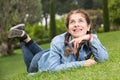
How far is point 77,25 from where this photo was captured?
15.4ft

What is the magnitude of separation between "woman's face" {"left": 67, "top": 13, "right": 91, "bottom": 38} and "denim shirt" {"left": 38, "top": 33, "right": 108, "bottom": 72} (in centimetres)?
13

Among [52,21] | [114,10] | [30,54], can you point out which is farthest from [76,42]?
[114,10]

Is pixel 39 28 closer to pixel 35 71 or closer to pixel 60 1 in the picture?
pixel 60 1

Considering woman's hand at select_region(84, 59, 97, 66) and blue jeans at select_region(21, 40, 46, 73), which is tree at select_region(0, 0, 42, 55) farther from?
woman's hand at select_region(84, 59, 97, 66)

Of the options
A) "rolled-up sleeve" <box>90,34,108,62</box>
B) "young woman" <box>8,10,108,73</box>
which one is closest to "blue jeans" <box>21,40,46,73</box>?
"young woman" <box>8,10,108,73</box>

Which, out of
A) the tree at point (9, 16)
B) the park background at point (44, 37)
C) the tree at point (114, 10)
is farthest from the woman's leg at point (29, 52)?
the tree at point (114, 10)

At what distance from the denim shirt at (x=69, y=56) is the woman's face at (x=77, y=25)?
0.13 m

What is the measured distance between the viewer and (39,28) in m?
30.9

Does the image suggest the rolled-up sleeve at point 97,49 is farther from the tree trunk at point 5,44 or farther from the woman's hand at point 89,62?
the tree trunk at point 5,44

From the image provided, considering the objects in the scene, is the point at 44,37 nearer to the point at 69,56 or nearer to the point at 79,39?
the point at 69,56

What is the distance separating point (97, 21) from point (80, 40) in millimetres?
30190

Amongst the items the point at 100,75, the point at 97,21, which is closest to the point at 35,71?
the point at 100,75

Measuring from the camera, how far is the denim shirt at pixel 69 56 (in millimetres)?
4668

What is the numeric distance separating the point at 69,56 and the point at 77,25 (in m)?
0.39
